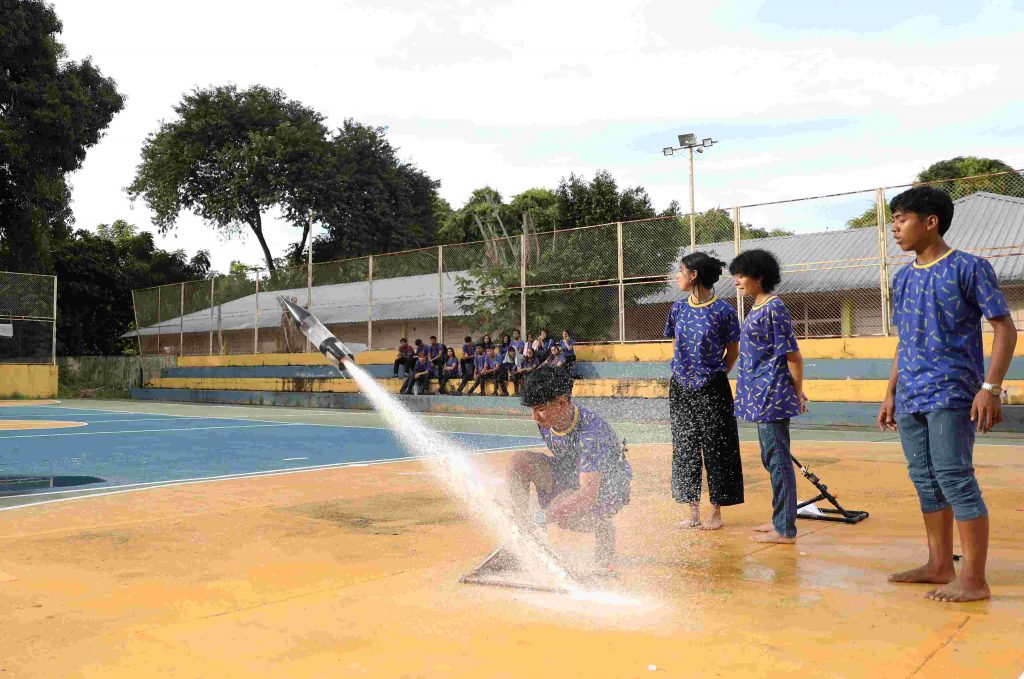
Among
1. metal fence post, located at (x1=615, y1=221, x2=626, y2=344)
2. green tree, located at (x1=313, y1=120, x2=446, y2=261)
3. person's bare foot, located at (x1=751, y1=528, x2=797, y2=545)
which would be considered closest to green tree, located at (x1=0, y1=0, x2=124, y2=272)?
green tree, located at (x1=313, y1=120, x2=446, y2=261)

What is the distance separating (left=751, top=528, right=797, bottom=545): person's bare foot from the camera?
5.30 m

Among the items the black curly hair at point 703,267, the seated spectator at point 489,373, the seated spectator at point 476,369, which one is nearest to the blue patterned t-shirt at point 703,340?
the black curly hair at point 703,267

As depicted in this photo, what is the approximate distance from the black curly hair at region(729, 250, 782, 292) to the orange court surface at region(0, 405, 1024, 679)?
1.63 metres

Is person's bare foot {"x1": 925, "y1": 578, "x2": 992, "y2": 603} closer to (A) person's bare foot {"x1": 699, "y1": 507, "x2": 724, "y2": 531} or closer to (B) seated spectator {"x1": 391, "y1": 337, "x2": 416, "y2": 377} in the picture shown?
(A) person's bare foot {"x1": 699, "y1": 507, "x2": 724, "y2": 531}

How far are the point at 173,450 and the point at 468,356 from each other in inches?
466

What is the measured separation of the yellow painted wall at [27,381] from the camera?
32.4 metres

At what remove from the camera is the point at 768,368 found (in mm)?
5504

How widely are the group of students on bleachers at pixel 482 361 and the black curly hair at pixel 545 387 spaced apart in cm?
1496

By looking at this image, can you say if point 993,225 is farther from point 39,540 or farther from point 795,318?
point 39,540

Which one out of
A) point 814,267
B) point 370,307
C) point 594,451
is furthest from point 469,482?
point 370,307

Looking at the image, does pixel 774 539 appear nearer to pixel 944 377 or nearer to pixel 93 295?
pixel 944 377

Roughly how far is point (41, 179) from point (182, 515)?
36.2m

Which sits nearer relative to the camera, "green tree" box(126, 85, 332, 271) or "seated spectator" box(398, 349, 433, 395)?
"seated spectator" box(398, 349, 433, 395)

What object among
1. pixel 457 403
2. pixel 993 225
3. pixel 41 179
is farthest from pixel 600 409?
pixel 41 179
